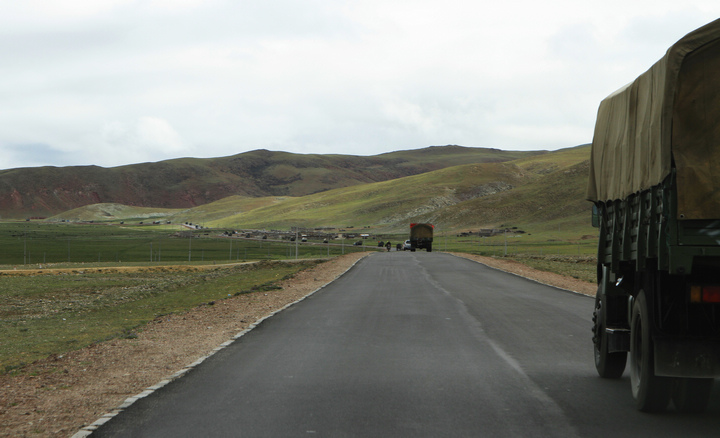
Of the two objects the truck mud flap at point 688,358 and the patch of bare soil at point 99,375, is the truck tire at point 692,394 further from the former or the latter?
the patch of bare soil at point 99,375

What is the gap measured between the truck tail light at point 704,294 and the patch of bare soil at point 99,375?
610 cm

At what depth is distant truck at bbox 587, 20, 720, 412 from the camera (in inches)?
251

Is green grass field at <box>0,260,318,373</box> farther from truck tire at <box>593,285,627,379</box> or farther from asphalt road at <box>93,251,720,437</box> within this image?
truck tire at <box>593,285,627,379</box>

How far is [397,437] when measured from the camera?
6.46 metres

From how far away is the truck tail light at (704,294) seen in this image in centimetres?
646

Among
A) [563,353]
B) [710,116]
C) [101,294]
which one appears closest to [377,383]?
[563,353]

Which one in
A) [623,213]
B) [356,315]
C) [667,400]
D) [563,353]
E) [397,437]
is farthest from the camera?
[356,315]

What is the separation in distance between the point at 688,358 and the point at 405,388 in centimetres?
336

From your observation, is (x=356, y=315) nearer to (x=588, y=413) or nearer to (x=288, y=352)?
(x=288, y=352)

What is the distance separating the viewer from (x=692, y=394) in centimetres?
730

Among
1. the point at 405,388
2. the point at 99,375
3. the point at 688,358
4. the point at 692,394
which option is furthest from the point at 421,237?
the point at 688,358

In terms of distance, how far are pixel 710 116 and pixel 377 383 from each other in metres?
4.99

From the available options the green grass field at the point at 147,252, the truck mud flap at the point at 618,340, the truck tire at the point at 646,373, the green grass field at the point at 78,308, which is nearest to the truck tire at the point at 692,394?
the truck tire at the point at 646,373

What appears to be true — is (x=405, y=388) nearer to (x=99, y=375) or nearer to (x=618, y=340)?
(x=618, y=340)
